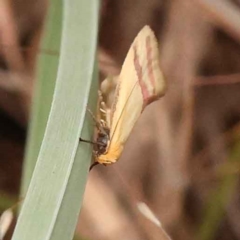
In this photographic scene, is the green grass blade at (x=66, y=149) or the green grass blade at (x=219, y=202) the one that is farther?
the green grass blade at (x=219, y=202)

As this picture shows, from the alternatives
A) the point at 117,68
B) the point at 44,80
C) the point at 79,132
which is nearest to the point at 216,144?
the point at 117,68

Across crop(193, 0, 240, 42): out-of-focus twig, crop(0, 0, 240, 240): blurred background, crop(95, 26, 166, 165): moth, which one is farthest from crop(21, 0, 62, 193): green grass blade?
crop(0, 0, 240, 240): blurred background

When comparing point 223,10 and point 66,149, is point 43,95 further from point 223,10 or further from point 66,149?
point 223,10

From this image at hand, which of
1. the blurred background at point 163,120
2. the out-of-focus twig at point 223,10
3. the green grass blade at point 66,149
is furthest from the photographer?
the blurred background at point 163,120

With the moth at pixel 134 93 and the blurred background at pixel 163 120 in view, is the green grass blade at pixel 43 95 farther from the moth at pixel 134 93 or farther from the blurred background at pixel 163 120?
the blurred background at pixel 163 120

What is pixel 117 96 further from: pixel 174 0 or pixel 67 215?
pixel 174 0

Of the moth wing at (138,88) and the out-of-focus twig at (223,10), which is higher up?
the out-of-focus twig at (223,10)

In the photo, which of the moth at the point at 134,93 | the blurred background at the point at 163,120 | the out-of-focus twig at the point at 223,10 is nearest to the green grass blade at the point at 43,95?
the moth at the point at 134,93

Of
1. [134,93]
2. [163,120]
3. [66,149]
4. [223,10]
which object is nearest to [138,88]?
[134,93]

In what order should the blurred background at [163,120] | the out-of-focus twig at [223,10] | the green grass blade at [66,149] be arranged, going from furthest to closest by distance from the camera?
the blurred background at [163,120] < the out-of-focus twig at [223,10] < the green grass blade at [66,149]
